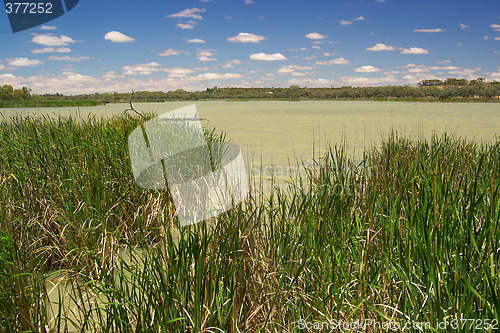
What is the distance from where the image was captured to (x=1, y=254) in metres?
1.54

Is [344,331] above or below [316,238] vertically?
below

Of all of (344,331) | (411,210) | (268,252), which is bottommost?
(344,331)

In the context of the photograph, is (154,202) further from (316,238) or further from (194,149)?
(316,238)

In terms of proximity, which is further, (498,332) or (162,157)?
(162,157)

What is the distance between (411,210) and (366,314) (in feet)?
1.65

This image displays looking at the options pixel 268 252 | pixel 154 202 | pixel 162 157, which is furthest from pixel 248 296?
pixel 162 157

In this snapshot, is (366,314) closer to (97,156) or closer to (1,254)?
(1,254)

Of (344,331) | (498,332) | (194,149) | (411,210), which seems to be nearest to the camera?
(498,332)

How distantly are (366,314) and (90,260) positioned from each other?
4.53ft

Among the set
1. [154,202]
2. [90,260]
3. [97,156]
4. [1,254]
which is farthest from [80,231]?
[97,156]

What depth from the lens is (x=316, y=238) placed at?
5.15 ft

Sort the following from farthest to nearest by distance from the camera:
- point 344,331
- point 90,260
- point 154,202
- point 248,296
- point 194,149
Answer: point 194,149 → point 154,202 → point 90,260 → point 248,296 → point 344,331

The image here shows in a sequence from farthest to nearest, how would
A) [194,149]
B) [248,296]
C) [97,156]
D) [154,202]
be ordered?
[194,149] → [97,156] → [154,202] → [248,296]

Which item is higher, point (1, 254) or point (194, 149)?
point (194, 149)
